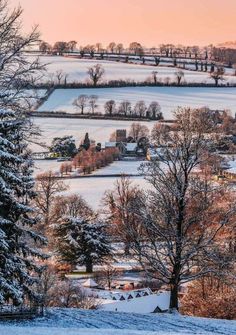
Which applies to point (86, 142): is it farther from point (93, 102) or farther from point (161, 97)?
point (161, 97)

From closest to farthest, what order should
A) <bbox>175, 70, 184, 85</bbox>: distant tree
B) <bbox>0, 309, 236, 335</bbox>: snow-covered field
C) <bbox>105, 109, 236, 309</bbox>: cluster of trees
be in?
<bbox>0, 309, 236, 335</bbox>: snow-covered field < <bbox>105, 109, 236, 309</bbox>: cluster of trees < <bbox>175, 70, 184, 85</bbox>: distant tree

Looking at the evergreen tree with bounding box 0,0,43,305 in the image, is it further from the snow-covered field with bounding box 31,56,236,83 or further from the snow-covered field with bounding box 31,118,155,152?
the snow-covered field with bounding box 31,56,236,83

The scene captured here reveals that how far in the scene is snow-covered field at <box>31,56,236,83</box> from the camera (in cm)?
14100

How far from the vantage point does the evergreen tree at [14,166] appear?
14.9 m

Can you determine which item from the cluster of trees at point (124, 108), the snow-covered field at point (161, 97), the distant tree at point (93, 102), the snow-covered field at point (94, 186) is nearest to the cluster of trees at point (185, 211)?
the snow-covered field at point (94, 186)

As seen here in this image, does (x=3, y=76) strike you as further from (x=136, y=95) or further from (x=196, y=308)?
(x=136, y=95)

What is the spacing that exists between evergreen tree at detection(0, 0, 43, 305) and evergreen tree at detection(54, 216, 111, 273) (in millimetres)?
24866

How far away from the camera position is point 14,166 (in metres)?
15.8

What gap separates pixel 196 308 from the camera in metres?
22.5

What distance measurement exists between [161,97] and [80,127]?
3127cm

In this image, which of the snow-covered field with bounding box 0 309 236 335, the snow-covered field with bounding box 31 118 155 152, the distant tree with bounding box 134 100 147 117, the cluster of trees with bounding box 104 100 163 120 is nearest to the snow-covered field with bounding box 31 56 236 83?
the cluster of trees with bounding box 104 100 163 120

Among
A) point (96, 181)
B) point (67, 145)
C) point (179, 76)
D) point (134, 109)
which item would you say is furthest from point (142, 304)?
point (179, 76)

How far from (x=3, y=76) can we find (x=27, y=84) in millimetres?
652

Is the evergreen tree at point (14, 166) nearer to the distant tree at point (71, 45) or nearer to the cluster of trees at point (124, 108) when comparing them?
the cluster of trees at point (124, 108)
